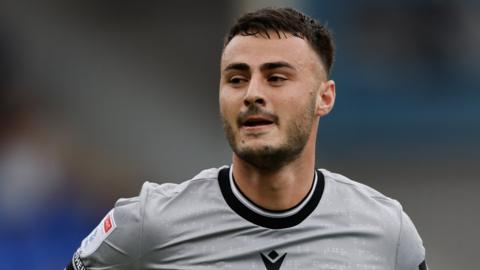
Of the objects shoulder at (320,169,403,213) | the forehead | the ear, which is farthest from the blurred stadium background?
the forehead

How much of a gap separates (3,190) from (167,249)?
6.46 meters

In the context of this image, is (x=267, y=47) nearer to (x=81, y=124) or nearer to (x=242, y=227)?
(x=242, y=227)

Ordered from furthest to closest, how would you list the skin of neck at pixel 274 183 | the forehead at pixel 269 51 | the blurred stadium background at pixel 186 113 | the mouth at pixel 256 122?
1. the blurred stadium background at pixel 186 113
2. the skin of neck at pixel 274 183
3. the forehead at pixel 269 51
4. the mouth at pixel 256 122

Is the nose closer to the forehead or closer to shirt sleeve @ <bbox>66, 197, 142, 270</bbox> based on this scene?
the forehead

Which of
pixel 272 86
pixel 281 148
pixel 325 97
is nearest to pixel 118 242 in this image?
pixel 281 148

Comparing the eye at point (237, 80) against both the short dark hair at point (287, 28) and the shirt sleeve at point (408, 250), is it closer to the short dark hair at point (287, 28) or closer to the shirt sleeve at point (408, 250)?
the short dark hair at point (287, 28)

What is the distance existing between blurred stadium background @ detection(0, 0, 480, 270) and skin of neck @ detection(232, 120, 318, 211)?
18.5ft

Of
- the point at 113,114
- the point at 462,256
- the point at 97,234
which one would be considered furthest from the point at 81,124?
the point at 97,234

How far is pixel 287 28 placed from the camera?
11.3 ft

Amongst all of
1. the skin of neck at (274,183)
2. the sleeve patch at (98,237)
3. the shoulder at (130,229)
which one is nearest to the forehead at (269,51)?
the skin of neck at (274,183)

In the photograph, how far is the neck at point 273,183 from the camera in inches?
136

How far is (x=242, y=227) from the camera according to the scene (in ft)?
11.1

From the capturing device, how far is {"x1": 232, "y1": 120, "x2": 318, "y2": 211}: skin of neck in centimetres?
345

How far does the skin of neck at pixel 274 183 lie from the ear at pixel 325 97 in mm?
71
